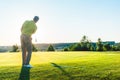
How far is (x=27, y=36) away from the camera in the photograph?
1347cm

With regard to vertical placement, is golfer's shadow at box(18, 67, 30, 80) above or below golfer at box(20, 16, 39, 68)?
below

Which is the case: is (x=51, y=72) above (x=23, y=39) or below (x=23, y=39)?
below

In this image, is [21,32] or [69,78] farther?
[21,32]

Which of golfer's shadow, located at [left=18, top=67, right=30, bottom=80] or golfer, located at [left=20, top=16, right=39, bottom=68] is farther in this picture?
golfer, located at [left=20, top=16, right=39, bottom=68]

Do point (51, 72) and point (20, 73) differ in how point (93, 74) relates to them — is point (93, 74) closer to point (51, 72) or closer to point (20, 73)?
point (51, 72)

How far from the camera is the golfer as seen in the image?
13.3 m

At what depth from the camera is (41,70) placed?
13.1 metres

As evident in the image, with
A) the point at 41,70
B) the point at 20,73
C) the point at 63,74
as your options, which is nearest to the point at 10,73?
the point at 20,73

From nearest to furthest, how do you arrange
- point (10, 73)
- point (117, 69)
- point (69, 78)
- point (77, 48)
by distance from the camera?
point (69, 78), point (10, 73), point (117, 69), point (77, 48)

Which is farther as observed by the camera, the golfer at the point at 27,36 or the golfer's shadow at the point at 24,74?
the golfer at the point at 27,36

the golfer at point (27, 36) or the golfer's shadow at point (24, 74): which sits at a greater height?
the golfer at point (27, 36)

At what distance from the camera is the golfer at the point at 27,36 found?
13.3 m

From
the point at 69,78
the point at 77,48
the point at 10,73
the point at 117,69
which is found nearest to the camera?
the point at 69,78

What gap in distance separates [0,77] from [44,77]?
1.71 metres
